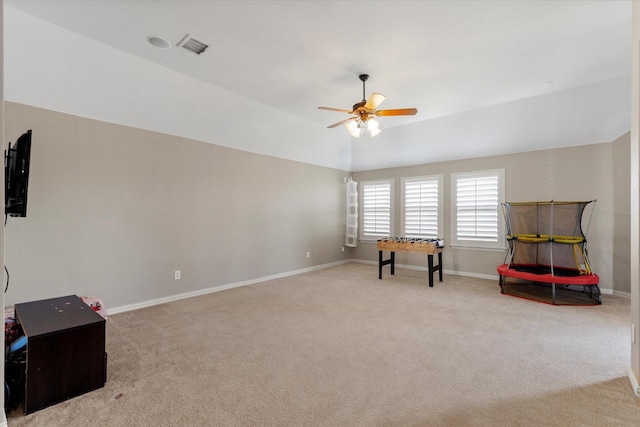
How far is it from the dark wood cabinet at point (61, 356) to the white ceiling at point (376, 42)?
276 centimetres

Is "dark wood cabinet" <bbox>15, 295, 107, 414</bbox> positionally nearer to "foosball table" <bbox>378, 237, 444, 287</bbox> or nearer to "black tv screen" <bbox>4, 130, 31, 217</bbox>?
"black tv screen" <bbox>4, 130, 31, 217</bbox>

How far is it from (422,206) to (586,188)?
2.75m

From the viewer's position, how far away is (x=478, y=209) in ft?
19.3

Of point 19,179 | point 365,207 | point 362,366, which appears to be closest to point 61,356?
point 19,179

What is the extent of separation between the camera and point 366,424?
5.99ft

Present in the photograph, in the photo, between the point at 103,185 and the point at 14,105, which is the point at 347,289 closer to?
the point at 103,185

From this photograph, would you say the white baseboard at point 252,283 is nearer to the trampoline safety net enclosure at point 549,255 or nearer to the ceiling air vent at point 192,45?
the trampoline safety net enclosure at point 549,255

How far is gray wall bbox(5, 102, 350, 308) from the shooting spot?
3.32 m

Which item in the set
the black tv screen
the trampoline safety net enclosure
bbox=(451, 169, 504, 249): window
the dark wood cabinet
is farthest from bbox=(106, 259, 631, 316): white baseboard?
the black tv screen

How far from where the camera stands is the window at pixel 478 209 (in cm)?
570

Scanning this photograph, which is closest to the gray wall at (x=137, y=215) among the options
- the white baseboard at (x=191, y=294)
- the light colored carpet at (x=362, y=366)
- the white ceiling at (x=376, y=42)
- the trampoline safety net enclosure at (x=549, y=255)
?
the white baseboard at (x=191, y=294)

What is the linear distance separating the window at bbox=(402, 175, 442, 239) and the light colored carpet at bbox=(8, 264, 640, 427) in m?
2.39

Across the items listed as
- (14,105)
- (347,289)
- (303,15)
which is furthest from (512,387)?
(14,105)

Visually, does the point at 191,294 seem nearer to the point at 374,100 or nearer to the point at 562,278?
the point at 374,100
